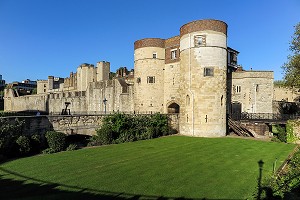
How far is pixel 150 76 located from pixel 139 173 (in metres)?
18.9

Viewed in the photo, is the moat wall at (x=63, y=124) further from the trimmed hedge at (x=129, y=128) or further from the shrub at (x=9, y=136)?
the trimmed hedge at (x=129, y=128)

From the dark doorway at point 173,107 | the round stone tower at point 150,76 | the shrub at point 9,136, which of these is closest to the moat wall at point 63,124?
the shrub at point 9,136

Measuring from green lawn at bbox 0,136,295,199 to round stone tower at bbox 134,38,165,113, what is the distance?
1251cm

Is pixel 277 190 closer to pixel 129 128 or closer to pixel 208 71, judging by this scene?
pixel 129 128

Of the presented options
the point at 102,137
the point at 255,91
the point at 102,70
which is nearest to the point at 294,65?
the point at 255,91

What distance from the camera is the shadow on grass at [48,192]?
8.22m

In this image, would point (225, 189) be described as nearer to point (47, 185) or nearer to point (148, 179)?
point (148, 179)

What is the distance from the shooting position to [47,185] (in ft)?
30.6

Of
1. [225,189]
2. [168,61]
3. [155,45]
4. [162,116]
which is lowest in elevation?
[225,189]

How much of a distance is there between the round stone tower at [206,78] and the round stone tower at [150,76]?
242 inches

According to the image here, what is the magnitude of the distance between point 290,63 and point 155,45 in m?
14.5

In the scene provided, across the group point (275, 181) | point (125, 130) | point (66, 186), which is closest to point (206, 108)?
point (125, 130)

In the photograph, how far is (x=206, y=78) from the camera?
883 inches

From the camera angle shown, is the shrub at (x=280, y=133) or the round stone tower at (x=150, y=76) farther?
the round stone tower at (x=150, y=76)
